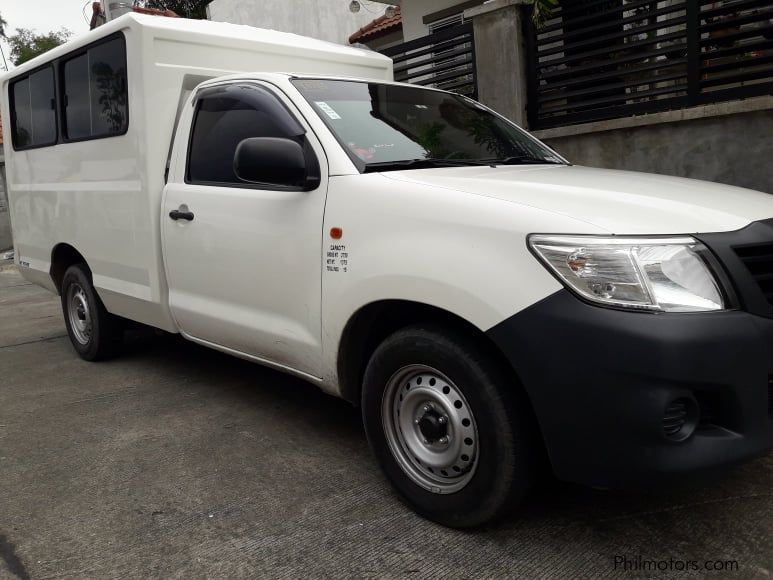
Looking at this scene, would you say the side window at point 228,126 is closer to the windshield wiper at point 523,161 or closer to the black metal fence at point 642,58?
the windshield wiper at point 523,161

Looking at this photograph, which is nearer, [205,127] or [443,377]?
[443,377]

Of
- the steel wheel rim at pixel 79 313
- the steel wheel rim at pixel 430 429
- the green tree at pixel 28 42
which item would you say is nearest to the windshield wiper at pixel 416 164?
the steel wheel rim at pixel 430 429

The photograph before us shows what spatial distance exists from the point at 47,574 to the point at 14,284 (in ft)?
33.2

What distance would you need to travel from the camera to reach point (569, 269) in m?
2.23

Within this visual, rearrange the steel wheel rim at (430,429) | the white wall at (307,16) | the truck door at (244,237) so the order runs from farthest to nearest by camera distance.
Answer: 1. the white wall at (307,16)
2. the truck door at (244,237)
3. the steel wheel rim at (430,429)

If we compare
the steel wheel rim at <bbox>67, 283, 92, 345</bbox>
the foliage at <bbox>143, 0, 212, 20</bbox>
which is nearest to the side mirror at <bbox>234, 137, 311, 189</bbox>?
the steel wheel rim at <bbox>67, 283, 92, 345</bbox>

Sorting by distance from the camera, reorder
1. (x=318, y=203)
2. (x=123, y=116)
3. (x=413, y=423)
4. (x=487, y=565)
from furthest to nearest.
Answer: (x=123, y=116), (x=318, y=203), (x=413, y=423), (x=487, y=565)

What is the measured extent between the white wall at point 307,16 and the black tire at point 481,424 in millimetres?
17898

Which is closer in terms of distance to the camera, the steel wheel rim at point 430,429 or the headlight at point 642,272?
the headlight at point 642,272

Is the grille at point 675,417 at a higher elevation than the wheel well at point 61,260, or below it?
below

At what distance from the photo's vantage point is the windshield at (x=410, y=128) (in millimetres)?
3246

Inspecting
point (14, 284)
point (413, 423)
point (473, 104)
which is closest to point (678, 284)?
point (413, 423)

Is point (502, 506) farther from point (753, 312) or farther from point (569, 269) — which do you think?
point (753, 312)

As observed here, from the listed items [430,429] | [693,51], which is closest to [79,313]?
[430,429]
